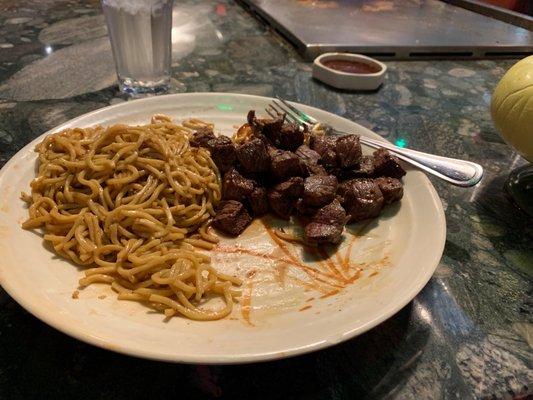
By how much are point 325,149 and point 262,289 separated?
0.98 m

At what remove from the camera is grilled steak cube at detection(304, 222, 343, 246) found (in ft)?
6.38

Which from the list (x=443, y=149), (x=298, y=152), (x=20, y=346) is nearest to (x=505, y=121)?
(x=443, y=149)

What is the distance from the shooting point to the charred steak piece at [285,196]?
218cm

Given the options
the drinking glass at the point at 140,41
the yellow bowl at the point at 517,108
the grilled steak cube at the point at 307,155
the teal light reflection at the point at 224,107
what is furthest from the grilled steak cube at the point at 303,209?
the drinking glass at the point at 140,41

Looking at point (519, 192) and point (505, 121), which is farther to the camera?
point (519, 192)

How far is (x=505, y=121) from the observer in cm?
235

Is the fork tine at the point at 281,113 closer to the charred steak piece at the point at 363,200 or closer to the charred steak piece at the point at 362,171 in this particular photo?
the charred steak piece at the point at 362,171

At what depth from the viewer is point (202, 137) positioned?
7.95 feet

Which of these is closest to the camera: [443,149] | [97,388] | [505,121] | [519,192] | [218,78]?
[97,388]

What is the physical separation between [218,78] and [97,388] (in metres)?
2.89

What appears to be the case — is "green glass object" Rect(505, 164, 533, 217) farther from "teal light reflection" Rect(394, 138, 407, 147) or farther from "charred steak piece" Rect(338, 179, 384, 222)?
"charred steak piece" Rect(338, 179, 384, 222)

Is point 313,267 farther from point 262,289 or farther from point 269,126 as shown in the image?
point 269,126

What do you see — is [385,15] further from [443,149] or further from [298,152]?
[298,152]

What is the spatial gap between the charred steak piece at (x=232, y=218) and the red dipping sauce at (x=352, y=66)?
6.85 ft
